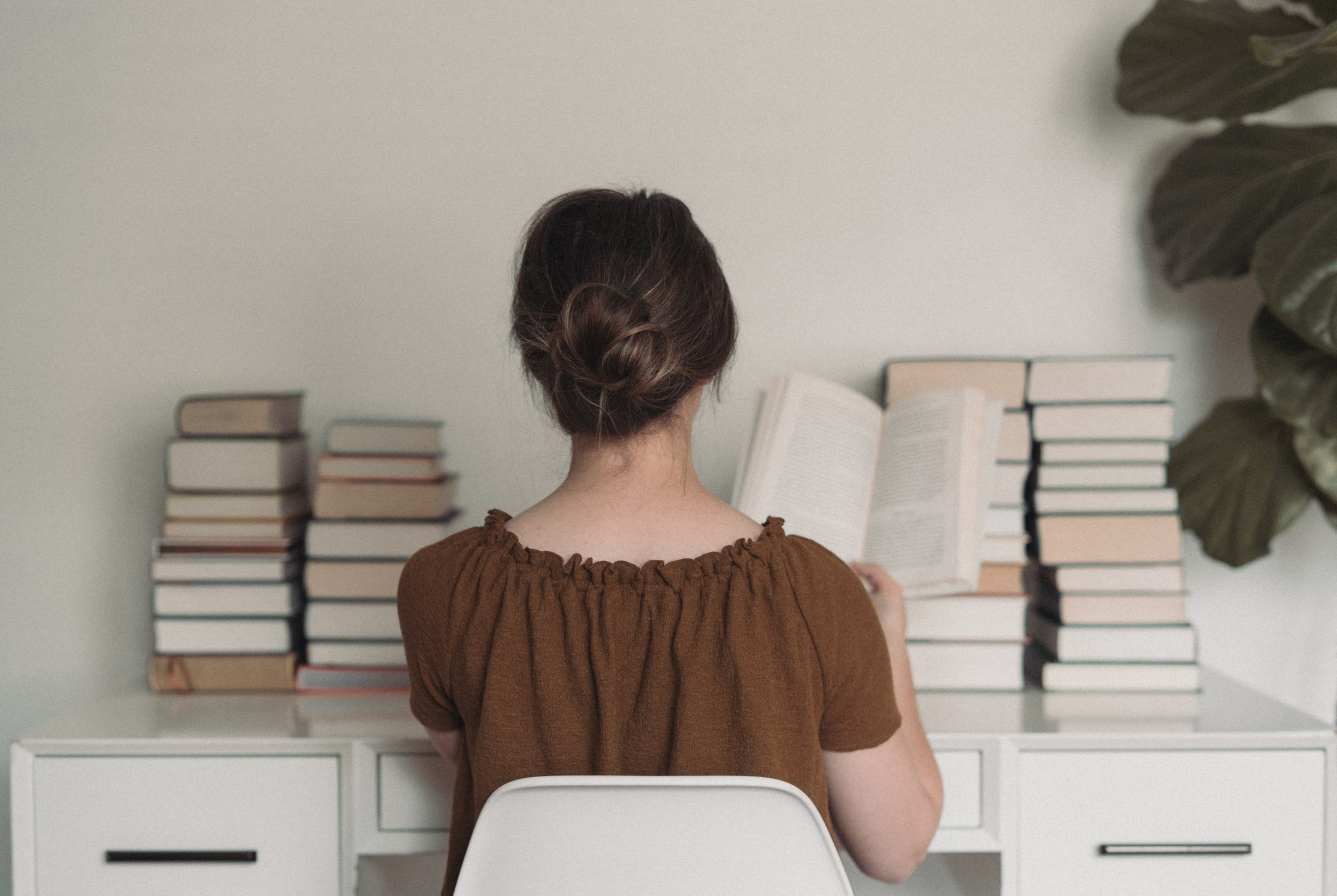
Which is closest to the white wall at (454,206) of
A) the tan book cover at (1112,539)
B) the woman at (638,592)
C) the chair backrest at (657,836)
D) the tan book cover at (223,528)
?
the tan book cover at (223,528)

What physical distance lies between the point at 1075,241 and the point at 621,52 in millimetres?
763

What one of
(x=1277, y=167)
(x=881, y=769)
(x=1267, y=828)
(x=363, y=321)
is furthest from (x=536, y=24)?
(x=1267, y=828)

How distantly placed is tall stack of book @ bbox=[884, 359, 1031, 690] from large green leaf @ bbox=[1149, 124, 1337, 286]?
1.20 feet

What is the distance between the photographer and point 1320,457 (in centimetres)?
137

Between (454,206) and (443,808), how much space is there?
88 centimetres

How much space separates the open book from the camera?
3.79 feet

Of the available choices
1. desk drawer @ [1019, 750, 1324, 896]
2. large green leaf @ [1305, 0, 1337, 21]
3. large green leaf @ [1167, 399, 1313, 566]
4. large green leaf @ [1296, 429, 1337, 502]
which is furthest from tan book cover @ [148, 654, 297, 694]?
large green leaf @ [1305, 0, 1337, 21]

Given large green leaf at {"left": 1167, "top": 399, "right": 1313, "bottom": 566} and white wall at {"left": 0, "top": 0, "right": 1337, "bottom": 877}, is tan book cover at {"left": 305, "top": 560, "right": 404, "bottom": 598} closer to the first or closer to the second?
white wall at {"left": 0, "top": 0, "right": 1337, "bottom": 877}

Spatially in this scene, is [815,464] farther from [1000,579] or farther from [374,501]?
[374,501]

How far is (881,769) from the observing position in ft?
2.88

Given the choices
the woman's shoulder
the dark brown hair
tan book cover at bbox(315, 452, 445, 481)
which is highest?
the dark brown hair

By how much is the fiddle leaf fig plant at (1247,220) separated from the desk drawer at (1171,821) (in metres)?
0.37

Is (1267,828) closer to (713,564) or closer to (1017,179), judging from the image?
(713,564)

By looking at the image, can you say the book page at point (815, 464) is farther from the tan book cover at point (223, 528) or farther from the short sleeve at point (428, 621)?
the tan book cover at point (223, 528)
